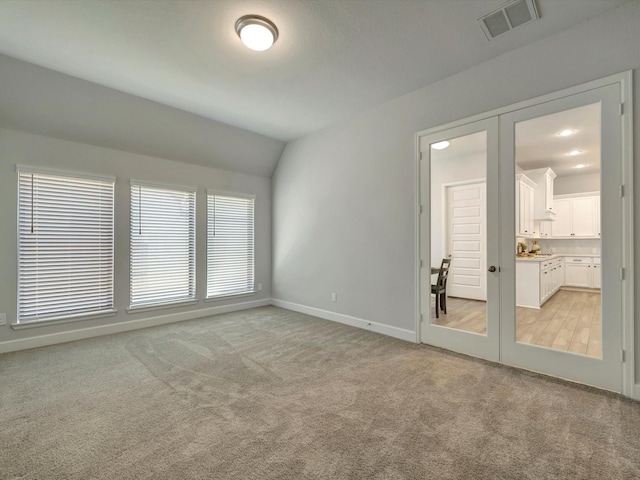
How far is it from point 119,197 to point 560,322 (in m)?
5.38

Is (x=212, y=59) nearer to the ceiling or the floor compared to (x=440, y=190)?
nearer to the ceiling

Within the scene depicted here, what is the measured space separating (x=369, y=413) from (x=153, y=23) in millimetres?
3487

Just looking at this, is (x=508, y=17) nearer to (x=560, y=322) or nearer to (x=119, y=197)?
(x=560, y=322)

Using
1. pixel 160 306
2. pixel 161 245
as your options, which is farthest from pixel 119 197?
pixel 160 306

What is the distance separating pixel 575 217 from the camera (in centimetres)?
293

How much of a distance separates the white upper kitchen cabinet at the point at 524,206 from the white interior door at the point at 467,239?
0.97ft

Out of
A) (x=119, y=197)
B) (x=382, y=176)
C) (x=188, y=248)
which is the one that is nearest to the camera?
(x=382, y=176)

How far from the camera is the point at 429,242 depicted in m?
3.48

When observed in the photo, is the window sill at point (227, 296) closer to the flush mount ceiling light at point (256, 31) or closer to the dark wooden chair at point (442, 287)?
the dark wooden chair at point (442, 287)

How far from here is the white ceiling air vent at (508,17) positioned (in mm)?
2285

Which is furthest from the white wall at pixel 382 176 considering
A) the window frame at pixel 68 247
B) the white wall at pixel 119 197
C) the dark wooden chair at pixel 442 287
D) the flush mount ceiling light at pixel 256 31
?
the window frame at pixel 68 247

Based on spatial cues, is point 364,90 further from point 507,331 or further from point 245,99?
point 507,331

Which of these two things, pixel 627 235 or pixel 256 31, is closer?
pixel 627 235

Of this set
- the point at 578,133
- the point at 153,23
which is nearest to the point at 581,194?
the point at 578,133
